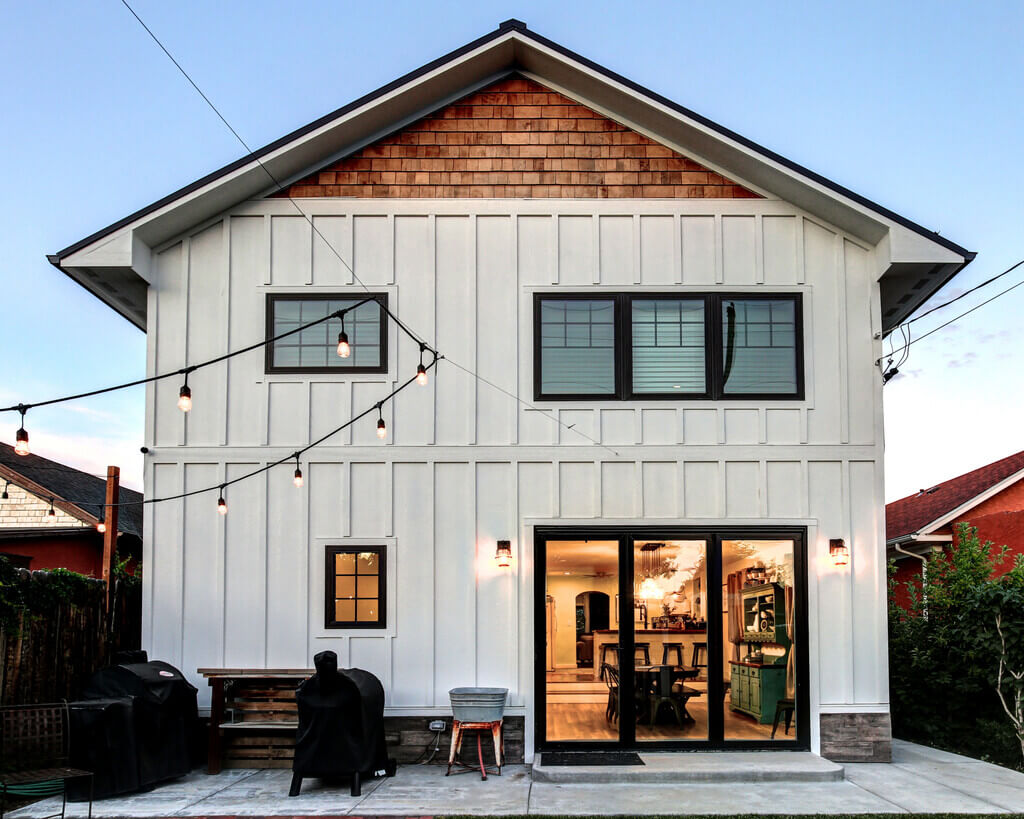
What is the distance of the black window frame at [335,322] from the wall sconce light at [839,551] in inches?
184

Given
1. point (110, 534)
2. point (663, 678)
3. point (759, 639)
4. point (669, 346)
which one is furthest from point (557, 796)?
point (110, 534)

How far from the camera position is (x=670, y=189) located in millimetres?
10016

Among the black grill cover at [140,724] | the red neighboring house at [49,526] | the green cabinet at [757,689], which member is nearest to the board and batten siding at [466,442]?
the green cabinet at [757,689]

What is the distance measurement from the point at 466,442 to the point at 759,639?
3427 mm

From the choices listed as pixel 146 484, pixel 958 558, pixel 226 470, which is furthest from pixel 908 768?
pixel 146 484

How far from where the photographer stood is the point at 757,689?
9.43 meters

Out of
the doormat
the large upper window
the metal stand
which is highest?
the large upper window

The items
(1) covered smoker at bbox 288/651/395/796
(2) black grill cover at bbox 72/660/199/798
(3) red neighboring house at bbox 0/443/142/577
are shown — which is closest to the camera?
(2) black grill cover at bbox 72/660/199/798

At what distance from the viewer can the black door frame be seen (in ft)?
30.7

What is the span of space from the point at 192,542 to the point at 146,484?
2.45 ft

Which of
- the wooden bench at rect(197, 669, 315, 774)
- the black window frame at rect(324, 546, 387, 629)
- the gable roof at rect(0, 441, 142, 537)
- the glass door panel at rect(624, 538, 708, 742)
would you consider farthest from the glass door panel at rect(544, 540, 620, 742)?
the gable roof at rect(0, 441, 142, 537)

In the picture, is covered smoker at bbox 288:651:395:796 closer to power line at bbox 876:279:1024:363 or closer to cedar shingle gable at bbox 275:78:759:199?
cedar shingle gable at bbox 275:78:759:199

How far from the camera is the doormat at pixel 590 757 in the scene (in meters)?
8.86

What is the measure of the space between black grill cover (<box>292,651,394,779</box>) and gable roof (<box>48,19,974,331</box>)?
14.2 ft
